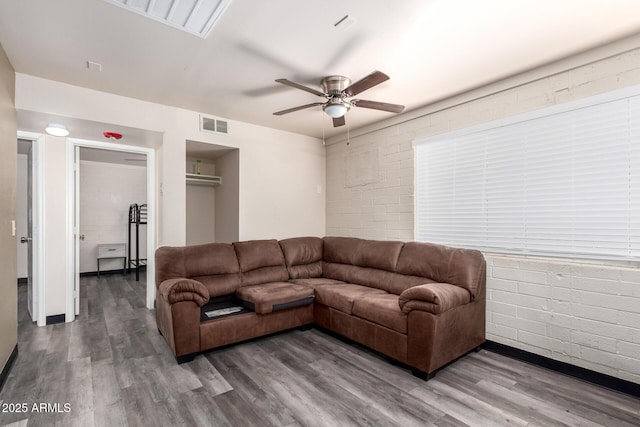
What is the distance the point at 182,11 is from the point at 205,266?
2.40 m

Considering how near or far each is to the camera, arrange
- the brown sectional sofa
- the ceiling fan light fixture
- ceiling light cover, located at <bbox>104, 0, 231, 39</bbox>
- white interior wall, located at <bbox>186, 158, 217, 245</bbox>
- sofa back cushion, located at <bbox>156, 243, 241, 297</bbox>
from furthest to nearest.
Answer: white interior wall, located at <bbox>186, 158, 217, 245</bbox>
sofa back cushion, located at <bbox>156, 243, 241, 297</bbox>
the ceiling fan light fixture
the brown sectional sofa
ceiling light cover, located at <bbox>104, 0, 231, 39</bbox>

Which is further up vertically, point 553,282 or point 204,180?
point 204,180

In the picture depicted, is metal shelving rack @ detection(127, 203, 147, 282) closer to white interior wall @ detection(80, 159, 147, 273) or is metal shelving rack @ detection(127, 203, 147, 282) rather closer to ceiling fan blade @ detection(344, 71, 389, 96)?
white interior wall @ detection(80, 159, 147, 273)

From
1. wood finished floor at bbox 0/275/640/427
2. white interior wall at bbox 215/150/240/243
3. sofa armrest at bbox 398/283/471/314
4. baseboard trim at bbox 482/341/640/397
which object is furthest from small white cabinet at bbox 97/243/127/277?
A: baseboard trim at bbox 482/341/640/397

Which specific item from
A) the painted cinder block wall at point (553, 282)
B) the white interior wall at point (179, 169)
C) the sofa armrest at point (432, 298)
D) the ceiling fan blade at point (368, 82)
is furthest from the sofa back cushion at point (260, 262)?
the ceiling fan blade at point (368, 82)

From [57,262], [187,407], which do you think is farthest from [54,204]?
[187,407]

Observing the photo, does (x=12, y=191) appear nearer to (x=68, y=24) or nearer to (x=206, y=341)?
(x=68, y=24)

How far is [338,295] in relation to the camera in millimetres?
3148

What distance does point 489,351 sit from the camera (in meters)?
2.93

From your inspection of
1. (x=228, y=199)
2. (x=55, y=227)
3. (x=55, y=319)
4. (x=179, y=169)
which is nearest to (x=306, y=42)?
(x=179, y=169)

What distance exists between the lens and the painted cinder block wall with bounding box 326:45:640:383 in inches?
88.7

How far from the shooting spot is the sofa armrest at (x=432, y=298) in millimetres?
2332

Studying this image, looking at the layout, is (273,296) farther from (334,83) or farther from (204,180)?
(204,180)

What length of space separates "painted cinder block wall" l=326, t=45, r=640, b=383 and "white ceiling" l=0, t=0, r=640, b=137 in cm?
24
